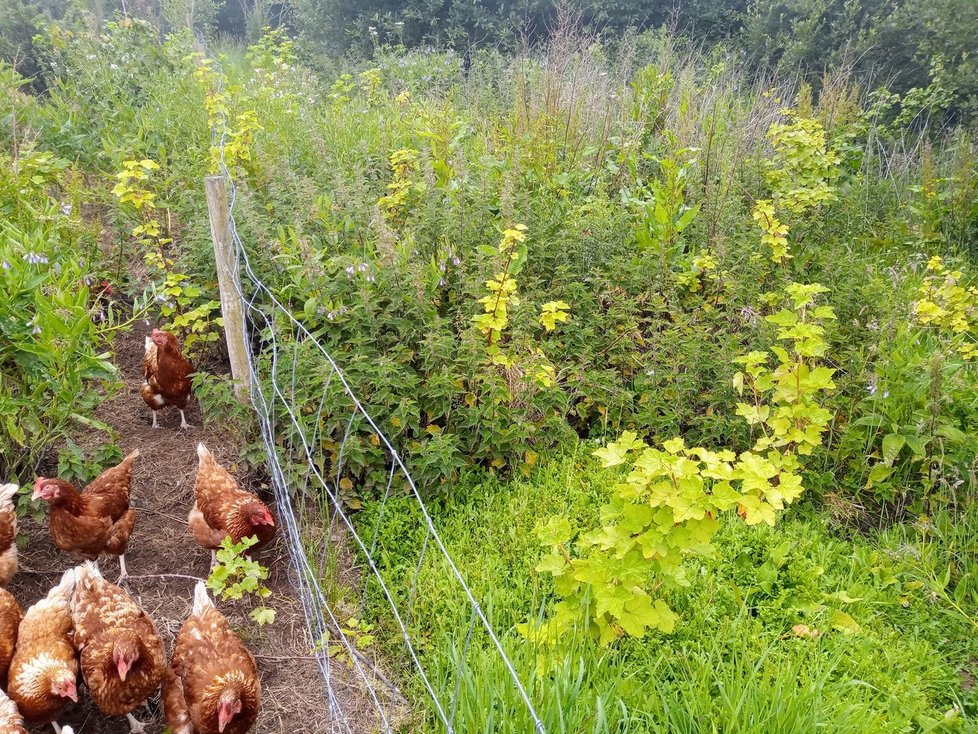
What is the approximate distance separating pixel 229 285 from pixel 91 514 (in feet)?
4.31

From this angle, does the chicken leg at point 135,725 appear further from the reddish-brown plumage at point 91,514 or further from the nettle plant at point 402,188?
the nettle plant at point 402,188

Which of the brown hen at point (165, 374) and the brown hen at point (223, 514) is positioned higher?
the brown hen at point (165, 374)

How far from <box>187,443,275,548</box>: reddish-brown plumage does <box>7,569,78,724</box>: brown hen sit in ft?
2.14

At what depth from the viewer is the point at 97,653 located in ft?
7.44

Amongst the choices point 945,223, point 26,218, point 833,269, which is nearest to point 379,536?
point 26,218

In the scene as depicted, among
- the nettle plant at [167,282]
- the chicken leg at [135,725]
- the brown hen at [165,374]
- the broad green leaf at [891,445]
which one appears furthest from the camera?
the nettle plant at [167,282]

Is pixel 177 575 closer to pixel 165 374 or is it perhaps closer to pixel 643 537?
pixel 165 374

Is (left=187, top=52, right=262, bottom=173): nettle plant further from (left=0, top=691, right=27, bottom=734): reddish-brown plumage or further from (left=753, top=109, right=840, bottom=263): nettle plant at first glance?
(left=753, top=109, right=840, bottom=263): nettle plant

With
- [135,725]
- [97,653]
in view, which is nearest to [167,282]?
[97,653]

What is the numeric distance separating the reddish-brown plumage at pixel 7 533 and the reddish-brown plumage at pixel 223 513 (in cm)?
66

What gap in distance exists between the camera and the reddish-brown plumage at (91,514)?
268cm

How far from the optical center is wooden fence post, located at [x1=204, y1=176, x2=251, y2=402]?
3.40 metres

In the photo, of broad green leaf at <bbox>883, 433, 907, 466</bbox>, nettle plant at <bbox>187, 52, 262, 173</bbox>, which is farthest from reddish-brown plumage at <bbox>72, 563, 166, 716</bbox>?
broad green leaf at <bbox>883, 433, 907, 466</bbox>

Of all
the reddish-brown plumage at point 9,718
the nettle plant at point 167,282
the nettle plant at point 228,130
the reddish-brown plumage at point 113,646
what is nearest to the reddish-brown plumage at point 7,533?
the reddish-brown plumage at point 113,646
